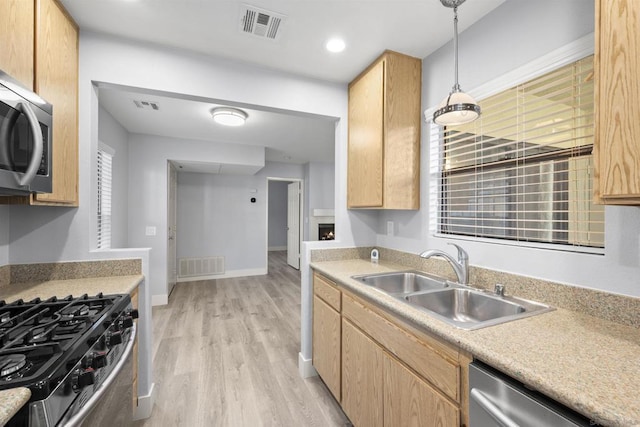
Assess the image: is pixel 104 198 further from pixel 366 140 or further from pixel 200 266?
pixel 366 140

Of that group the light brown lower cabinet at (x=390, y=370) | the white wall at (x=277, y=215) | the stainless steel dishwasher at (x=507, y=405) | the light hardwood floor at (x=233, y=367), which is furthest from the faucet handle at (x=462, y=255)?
the white wall at (x=277, y=215)

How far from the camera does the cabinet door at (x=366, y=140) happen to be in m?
2.10

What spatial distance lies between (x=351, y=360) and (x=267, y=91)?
2.05 meters

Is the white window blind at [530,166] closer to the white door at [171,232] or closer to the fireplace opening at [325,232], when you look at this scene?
the white door at [171,232]

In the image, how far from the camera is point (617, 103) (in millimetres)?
874

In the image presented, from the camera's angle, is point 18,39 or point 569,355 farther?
point 18,39

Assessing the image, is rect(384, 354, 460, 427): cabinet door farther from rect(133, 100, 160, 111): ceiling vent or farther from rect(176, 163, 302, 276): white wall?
rect(176, 163, 302, 276): white wall

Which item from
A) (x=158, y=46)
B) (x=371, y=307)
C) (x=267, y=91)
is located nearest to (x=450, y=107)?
(x=371, y=307)

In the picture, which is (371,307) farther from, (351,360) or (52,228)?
(52,228)

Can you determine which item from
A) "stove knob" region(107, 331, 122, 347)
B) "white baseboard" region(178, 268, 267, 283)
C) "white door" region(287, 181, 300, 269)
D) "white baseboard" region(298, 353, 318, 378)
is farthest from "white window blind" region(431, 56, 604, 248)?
"white door" region(287, 181, 300, 269)

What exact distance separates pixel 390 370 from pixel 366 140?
162cm

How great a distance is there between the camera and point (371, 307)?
1527mm

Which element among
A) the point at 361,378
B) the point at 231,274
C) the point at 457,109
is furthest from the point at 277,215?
the point at 457,109

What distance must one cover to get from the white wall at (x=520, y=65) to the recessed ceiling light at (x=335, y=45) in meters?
0.69
